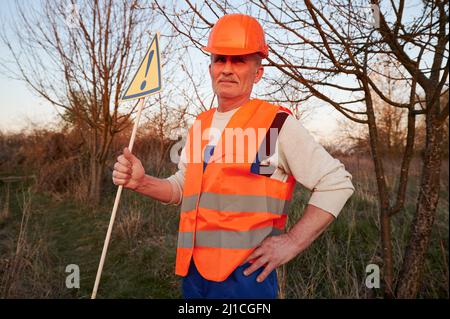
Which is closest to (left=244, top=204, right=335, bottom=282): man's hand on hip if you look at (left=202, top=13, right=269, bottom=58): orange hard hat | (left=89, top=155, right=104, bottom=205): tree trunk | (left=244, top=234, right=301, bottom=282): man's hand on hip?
(left=244, top=234, right=301, bottom=282): man's hand on hip

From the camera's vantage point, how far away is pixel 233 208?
1.46 meters

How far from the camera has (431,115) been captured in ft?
7.64

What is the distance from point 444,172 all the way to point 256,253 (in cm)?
760

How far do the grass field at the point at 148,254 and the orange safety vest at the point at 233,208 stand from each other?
176 centimetres

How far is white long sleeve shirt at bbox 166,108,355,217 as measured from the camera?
4.53 feet

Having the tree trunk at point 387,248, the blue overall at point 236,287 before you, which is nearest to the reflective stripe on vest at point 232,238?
the blue overall at point 236,287

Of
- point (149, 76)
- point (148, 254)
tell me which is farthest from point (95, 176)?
point (149, 76)

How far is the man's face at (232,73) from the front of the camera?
1599 mm

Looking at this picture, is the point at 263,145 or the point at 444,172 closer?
the point at 263,145

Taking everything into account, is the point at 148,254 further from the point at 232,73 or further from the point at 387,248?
the point at 232,73

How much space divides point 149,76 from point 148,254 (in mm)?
3250

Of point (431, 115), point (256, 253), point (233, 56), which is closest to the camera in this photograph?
point (256, 253)
